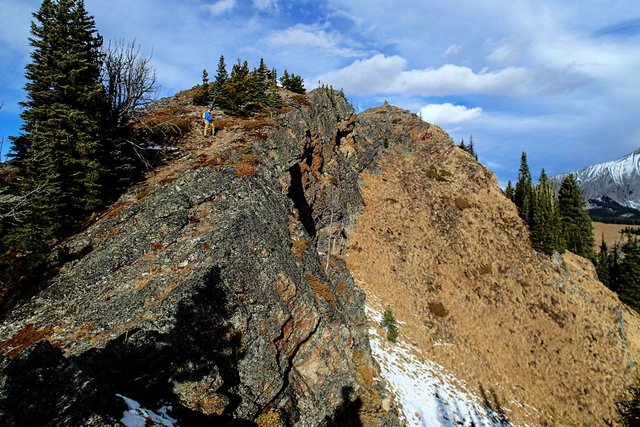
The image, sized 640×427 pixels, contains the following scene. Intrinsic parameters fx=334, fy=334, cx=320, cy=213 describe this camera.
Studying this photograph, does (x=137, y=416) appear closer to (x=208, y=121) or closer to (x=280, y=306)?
(x=280, y=306)

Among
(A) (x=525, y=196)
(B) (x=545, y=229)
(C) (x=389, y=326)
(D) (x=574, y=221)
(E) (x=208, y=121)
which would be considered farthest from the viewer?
(D) (x=574, y=221)

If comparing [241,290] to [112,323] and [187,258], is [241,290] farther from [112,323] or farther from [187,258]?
[112,323]

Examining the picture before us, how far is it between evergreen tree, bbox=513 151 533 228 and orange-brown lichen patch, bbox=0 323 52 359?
6191cm

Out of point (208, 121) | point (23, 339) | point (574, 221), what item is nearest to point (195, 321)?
point (23, 339)

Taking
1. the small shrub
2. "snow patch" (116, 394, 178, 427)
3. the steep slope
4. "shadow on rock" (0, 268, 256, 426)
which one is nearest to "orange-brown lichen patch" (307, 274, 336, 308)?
"shadow on rock" (0, 268, 256, 426)

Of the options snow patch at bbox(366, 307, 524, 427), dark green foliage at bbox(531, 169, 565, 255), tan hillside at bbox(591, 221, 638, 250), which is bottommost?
snow patch at bbox(366, 307, 524, 427)

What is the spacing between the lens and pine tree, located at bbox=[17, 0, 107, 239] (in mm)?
17016

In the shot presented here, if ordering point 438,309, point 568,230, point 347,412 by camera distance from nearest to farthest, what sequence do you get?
1. point 347,412
2. point 438,309
3. point 568,230

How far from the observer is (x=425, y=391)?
92.6 ft

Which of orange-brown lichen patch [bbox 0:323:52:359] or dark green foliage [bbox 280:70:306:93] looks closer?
orange-brown lichen patch [bbox 0:323:52:359]

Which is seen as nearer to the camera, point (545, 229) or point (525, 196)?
point (545, 229)

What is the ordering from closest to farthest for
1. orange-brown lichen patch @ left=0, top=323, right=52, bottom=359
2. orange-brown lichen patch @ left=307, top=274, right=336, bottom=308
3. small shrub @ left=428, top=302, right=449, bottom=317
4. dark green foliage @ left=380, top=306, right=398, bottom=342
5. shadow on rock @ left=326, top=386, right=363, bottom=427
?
orange-brown lichen patch @ left=0, top=323, right=52, bottom=359 → shadow on rock @ left=326, top=386, right=363, bottom=427 → orange-brown lichen patch @ left=307, top=274, right=336, bottom=308 → dark green foliage @ left=380, top=306, right=398, bottom=342 → small shrub @ left=428, top=302, right=449, bottom=317

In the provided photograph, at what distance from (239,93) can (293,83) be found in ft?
61.5

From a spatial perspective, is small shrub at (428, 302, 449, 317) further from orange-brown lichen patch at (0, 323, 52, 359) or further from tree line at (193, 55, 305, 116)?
orange-brown lichen patch at (0, 323, 52, 359)
